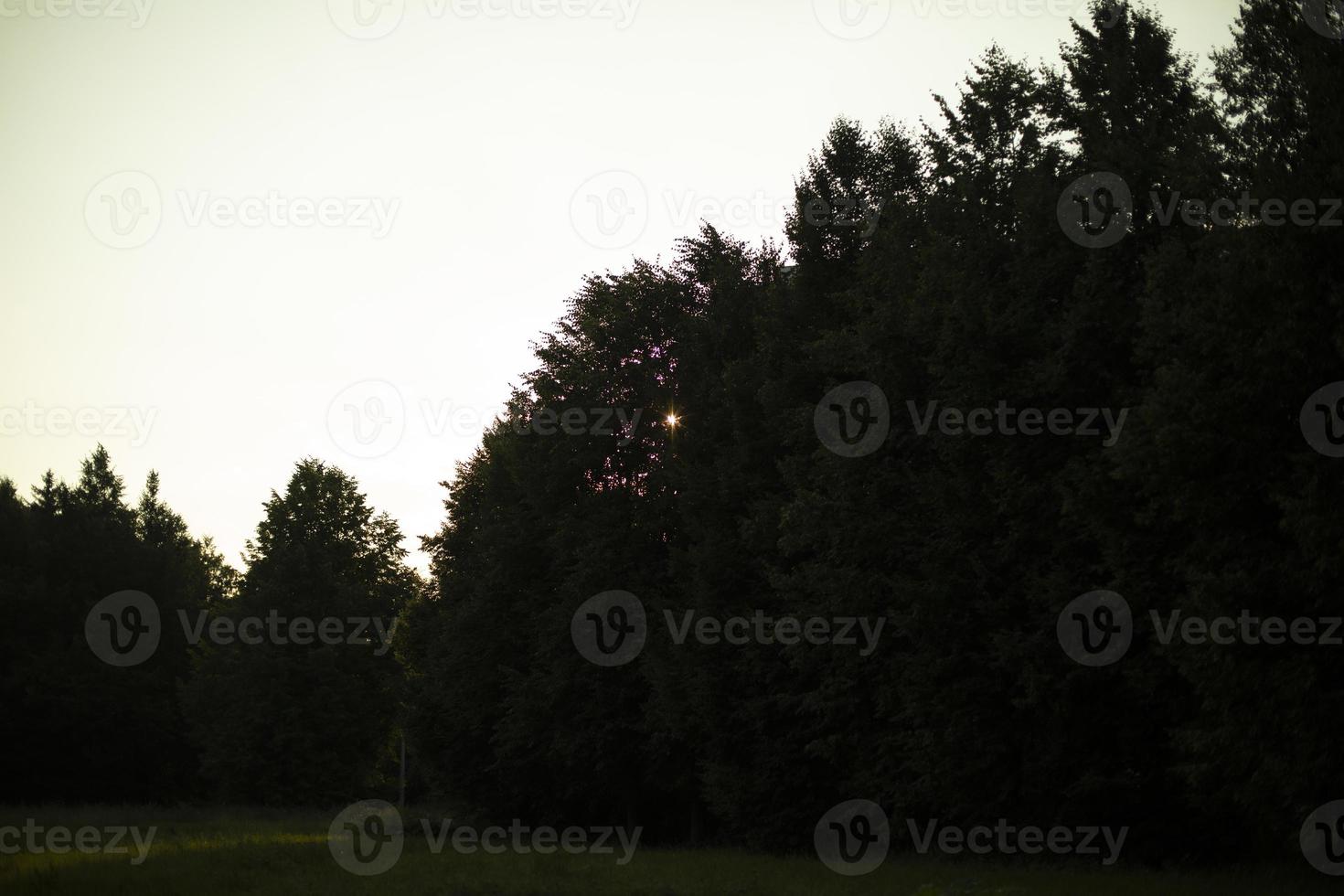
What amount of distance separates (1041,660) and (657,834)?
74.0 ft

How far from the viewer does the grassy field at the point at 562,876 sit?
18.6 metres

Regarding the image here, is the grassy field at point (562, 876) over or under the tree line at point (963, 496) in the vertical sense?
under

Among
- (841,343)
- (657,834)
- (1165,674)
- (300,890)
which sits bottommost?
(657,834)

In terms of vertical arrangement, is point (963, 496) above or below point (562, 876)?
above

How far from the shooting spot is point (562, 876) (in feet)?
77.0

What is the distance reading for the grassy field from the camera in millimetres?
18641

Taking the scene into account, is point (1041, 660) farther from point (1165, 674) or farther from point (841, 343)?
point (841, 343)

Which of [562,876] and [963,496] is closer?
[562,876]

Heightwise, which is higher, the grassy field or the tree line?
the tree line

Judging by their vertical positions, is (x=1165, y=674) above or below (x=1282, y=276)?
below

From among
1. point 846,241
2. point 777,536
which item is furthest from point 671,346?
point 777,536

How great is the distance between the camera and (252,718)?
59.0m

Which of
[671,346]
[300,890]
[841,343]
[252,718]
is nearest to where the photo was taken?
[300,890]

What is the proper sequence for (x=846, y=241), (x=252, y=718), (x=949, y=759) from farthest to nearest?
(x=252, y=718), (x=846, y=241), (x=949, y=759)
